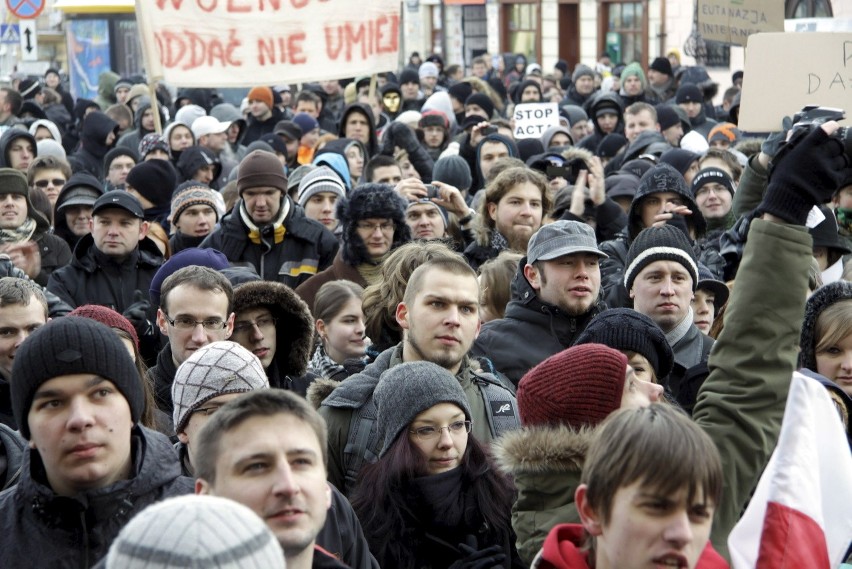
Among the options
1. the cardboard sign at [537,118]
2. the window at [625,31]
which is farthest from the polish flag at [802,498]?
the window at [625,31]

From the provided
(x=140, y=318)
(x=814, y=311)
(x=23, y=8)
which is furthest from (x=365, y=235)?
(x=23, y=8)

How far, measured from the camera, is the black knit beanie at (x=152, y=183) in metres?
9.36

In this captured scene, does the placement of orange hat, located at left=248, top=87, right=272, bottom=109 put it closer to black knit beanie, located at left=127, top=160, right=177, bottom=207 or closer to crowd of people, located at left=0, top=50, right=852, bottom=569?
crowd of people, located at left=0, top=50, right=852, bottom=569

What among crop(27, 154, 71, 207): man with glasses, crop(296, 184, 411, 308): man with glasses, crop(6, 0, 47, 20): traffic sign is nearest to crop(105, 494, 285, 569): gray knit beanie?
crop(296, 184, 411, 308): man with glasses

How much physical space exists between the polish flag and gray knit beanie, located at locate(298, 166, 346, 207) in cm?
578

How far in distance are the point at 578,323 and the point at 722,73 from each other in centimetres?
2566

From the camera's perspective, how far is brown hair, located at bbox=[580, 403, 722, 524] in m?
2.61

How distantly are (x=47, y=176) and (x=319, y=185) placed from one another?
2.80 metres

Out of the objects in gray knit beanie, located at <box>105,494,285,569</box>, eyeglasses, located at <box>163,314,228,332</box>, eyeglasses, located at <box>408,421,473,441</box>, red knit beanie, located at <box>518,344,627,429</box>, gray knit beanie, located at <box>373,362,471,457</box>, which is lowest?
eyeglasses, located at <box>408,421,473,441</box>

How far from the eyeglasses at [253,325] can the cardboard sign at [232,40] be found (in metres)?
3.77

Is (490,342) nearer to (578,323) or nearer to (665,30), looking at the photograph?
(578,323)

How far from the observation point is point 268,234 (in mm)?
7648

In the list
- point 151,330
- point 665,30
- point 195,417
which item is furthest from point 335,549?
point 665,30

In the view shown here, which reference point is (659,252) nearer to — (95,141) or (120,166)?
(120,166)
